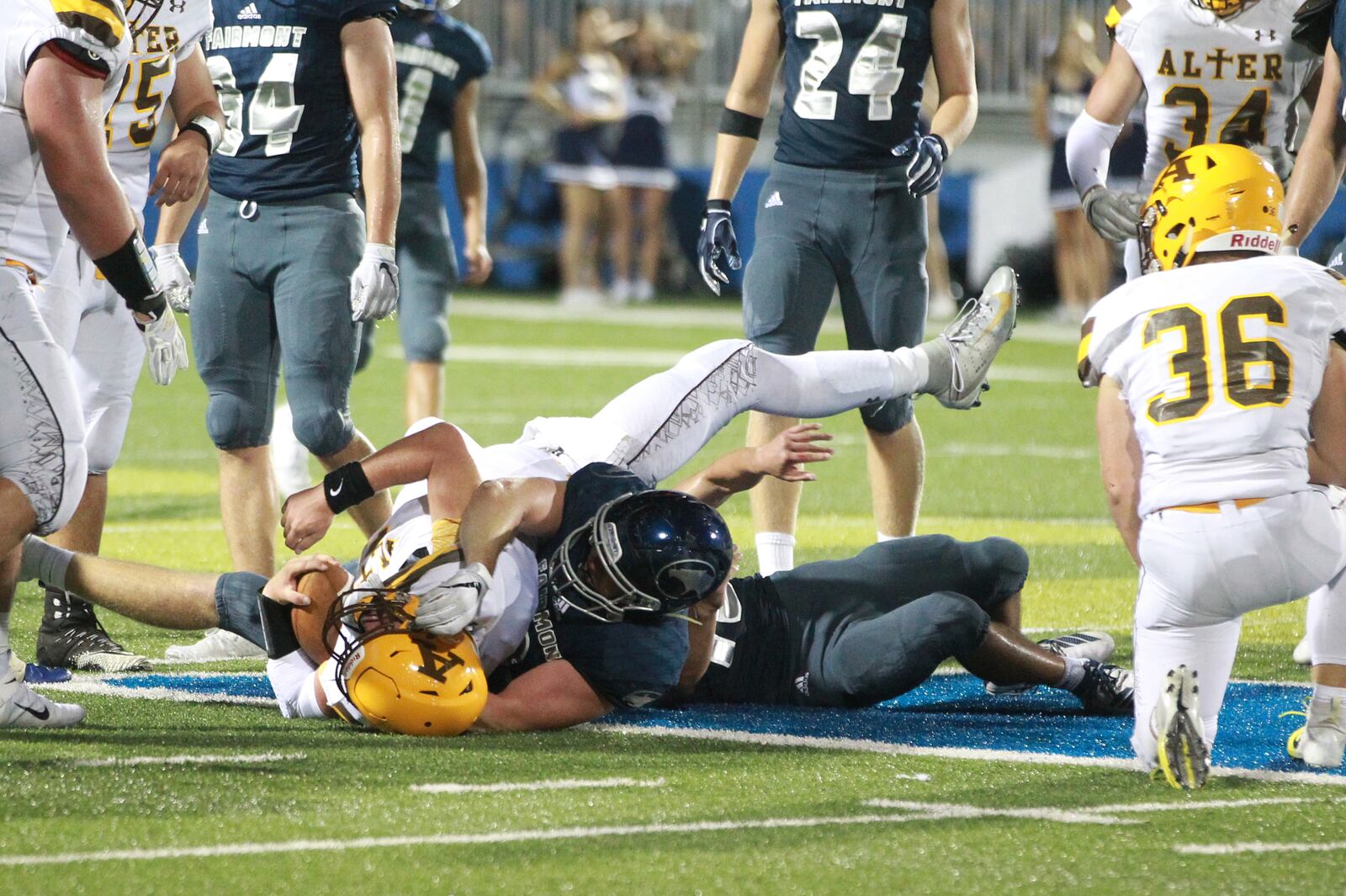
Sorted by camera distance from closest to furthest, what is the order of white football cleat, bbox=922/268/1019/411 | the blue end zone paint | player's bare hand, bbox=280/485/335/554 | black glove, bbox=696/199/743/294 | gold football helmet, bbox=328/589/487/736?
gold football helmet, bbox=328/589/487/736, the blue end zone paint, player's bare hand, bbox=280/485/335/554, white football cleat, bbox=922/268/1019/411, black glove, bbox=696/199/743/294

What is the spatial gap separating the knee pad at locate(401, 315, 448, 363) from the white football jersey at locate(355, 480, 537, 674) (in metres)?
3.77

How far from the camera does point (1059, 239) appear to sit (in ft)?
55.7

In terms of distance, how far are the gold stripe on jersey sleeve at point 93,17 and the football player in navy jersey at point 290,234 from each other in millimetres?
1665

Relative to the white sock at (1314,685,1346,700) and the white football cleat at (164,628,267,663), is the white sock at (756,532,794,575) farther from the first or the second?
the white sock at (1314,685,1346,700)

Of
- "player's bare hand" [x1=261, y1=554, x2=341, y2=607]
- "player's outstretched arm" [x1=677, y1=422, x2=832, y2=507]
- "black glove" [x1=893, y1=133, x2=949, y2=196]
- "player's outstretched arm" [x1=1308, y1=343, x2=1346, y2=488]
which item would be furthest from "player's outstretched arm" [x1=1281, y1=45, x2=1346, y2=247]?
"player's bare hand" [x1=261, y1=554, x2=341, y2=607]

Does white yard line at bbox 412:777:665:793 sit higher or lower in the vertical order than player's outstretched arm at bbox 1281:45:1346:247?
lower

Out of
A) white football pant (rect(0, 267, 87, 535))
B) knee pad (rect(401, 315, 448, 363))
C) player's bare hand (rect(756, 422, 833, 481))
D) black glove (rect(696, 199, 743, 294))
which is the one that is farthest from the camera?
knee pad (rect(401, 315, 448, 363))

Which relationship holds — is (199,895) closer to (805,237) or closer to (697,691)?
(697,691)

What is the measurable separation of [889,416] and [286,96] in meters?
2.02

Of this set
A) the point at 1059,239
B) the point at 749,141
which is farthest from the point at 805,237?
the point at 1059,239

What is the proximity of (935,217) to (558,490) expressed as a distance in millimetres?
13476

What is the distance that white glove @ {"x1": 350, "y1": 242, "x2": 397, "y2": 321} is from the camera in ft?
18.4

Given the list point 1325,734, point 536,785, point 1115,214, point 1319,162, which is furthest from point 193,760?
point 1319,162

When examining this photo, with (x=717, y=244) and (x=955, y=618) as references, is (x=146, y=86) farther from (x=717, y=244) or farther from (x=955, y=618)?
(x=955, y=618)
